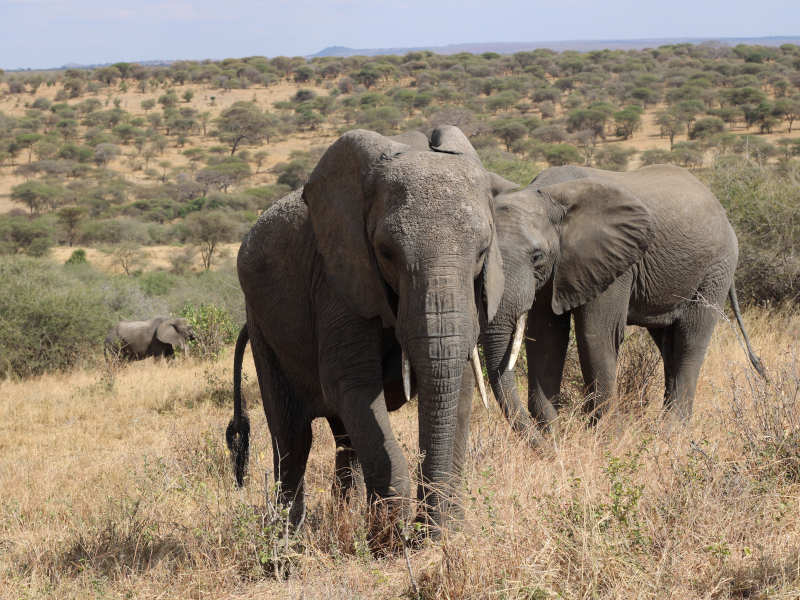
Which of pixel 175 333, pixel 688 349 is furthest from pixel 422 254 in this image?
pixel 175 333

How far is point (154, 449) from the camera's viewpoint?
6.41m

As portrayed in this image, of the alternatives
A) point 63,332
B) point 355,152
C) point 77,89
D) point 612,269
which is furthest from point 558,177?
point 77,89

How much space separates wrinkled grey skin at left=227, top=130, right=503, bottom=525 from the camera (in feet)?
9.02

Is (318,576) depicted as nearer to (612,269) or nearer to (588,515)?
(588,515)

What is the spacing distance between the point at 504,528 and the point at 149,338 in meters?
9.73

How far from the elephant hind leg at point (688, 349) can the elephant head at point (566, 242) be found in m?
0.88

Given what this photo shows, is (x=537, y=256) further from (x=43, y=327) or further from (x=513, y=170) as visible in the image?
(x=513, y=170)

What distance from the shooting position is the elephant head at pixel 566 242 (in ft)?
15.1

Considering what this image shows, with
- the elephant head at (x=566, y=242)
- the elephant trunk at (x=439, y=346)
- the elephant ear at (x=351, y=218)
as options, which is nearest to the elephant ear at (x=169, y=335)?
the elephant head at (x=566, y=242)

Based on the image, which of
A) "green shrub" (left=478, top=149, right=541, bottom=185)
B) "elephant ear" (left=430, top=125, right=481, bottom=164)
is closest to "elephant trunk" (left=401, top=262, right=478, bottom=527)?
"elephant ear" (left=430, top=125, right=481, bottom=164)

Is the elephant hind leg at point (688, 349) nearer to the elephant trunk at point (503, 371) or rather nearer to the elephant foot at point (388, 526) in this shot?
the elephant trunk at point (503, 371)

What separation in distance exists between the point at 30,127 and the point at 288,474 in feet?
176

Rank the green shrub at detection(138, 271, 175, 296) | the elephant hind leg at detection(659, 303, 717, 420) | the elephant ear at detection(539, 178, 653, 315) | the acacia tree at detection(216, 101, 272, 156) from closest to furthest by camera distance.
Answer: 1. the elephant ear at detection(539, 178, 653, 315)
2. the elephant hind leg at detection(659, 303, 717, 420)
3. the green shrub at detection(138, 271, 175, 296)
4. the acacia tree at detection(216, 101, 272, 156)

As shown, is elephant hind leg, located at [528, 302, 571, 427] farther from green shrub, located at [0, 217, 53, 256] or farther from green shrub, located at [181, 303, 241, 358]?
green shrub, located at [0, 217, 53, 256]
